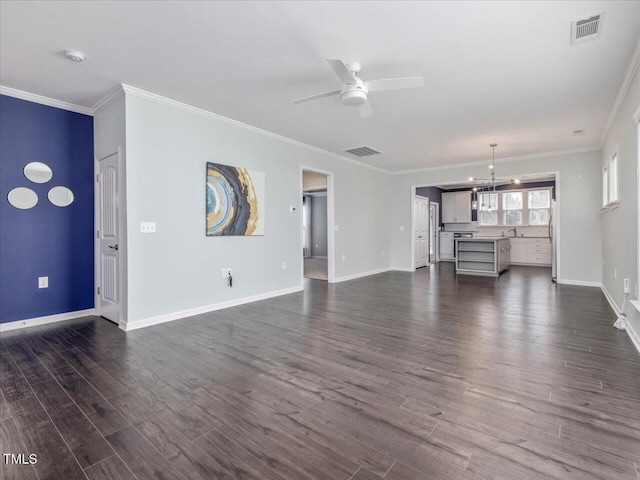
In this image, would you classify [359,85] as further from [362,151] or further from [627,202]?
[362,151]

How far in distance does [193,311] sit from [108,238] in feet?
4.48

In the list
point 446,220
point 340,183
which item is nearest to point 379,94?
point 340,183

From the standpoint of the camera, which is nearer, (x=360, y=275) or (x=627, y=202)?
(x=627, y=202)

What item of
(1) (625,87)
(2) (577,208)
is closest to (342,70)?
(1) (625,87)

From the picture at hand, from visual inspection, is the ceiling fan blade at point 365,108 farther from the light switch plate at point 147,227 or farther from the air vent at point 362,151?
the air vent at point 362,151

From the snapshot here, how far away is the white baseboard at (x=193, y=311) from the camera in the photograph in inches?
139

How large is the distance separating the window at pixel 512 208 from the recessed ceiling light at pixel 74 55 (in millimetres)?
10746

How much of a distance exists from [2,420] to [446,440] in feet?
8.14

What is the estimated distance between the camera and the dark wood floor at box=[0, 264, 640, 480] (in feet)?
4.84

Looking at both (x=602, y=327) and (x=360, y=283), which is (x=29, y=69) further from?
(x=602, y=327)

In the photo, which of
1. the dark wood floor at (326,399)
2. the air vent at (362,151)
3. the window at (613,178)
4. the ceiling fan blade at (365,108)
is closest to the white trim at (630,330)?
the dark wood floor at (326,399)

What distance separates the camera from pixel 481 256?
755 centimetres

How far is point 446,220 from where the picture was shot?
11055 millimetres

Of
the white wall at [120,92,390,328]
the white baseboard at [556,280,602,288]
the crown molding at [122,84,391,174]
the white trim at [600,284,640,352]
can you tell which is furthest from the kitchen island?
the white wall at [120,92,390,328]
